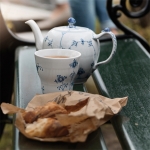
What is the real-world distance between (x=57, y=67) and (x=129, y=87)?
279 mm

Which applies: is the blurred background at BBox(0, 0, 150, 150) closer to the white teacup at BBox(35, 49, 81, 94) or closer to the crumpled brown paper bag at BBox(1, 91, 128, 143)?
the white teacup at BBox(35, 49, 81, 94)

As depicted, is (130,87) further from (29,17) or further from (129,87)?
(29,17)

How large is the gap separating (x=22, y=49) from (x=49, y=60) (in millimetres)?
798

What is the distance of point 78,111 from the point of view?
2.82 ft

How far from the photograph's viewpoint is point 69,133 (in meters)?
0.81

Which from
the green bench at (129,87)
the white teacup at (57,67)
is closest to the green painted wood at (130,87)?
the green bench at (129,87)

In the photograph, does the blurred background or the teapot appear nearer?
the teapot

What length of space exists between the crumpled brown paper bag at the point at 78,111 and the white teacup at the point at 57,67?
0.27 feet

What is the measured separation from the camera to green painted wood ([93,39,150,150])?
86 cm

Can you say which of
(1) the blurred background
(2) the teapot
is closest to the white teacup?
(2) the teapot

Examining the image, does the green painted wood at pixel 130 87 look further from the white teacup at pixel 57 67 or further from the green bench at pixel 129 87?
the white teacup at pixel 57 67

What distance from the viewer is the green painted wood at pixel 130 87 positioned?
863mm

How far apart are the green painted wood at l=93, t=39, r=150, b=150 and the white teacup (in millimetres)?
148

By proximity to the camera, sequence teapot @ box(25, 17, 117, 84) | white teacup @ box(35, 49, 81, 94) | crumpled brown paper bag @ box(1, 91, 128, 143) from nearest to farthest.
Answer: crumpled brown paper bag @ box(1, 91, 128, 143) → white teacup @ box(35, 49, 81, 94) → teapot @ box(25, 17, 117, 84)
